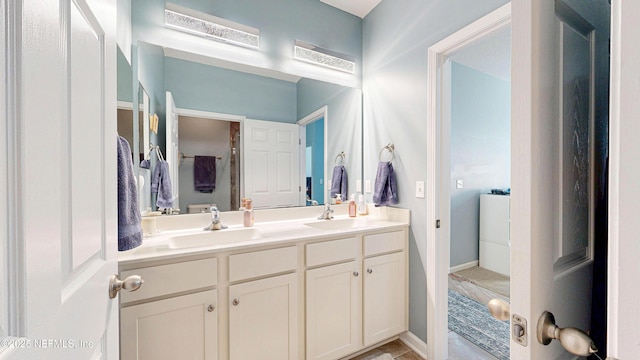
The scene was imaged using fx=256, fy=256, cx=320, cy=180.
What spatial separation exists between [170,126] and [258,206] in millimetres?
791

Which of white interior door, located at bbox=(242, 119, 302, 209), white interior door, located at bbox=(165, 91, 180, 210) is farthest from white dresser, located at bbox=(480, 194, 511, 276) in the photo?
white interior door, located at bbox=(165, 91, 180, 210)

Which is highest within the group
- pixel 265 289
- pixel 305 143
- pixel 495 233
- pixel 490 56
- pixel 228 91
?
pixel 490 56

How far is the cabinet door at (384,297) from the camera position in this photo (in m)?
1.70

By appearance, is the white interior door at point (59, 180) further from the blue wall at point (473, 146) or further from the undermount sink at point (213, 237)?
the blue wall at point (473, 146)

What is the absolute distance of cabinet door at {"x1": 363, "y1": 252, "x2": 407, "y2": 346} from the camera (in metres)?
1.70

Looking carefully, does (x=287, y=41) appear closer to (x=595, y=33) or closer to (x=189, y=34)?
(x=189, y=34)

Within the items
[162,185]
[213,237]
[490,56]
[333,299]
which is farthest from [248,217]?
[490,56]

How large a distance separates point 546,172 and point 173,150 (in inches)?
72.2

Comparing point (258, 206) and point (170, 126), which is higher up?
point (170, 126)

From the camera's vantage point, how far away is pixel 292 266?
144 centimetres

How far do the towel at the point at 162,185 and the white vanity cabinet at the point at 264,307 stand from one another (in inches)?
27.2

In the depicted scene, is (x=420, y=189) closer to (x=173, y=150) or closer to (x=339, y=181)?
(x=339, y=181)

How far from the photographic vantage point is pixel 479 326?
206 centimetres

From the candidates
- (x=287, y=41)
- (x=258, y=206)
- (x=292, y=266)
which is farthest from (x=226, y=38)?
(x=292, y=266)
